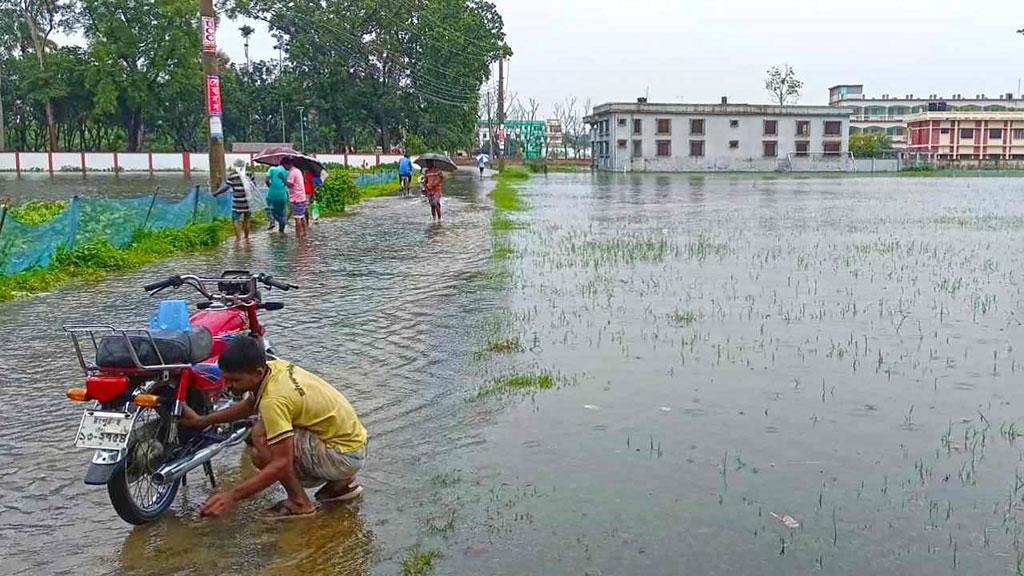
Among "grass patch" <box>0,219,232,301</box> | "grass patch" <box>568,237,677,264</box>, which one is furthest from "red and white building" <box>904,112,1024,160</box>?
"grass patch" <box>0,219,232,301</box>

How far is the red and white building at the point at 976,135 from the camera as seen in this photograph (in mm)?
101869

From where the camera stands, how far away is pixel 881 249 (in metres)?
15.7

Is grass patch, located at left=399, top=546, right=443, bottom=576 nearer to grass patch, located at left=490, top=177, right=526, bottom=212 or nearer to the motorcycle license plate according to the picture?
the motorcycle license plate

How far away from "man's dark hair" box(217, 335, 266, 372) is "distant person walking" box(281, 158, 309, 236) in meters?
13.2

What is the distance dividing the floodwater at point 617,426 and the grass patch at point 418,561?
0.05 m

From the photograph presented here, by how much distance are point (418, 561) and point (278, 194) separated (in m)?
14.3

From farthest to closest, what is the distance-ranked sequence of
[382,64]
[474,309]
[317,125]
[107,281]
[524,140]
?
1. [524,140]
2. [317,125]
3. [382,64]
4. [107,281]
5. [474,309]

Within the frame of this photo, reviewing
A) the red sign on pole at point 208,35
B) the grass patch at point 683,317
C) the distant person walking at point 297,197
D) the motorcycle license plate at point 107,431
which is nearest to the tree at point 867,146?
the distant person walking at point 297,197

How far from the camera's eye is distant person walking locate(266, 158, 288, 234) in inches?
681

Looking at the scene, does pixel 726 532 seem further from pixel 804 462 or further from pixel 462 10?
pixel 462 10

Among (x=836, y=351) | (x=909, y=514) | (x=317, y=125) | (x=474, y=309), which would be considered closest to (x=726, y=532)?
(x=909, y=514)

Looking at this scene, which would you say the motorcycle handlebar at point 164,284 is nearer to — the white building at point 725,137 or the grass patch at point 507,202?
the grass patch at point 507,202

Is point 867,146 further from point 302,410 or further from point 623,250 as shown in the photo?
point 302,410

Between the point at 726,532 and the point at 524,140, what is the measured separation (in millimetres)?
97930
